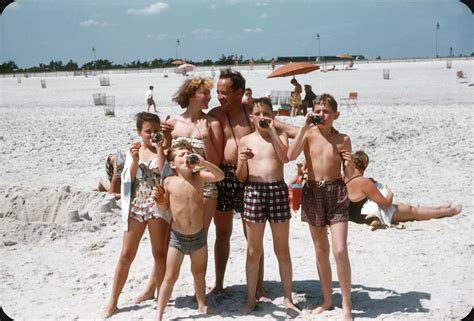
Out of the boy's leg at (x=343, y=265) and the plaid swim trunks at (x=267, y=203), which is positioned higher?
the plaid swim trunks at (x=267, y=203)

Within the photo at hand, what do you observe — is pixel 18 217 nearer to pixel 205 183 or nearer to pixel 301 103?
pixel 205 183

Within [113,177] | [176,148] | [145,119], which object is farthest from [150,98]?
[176,148]

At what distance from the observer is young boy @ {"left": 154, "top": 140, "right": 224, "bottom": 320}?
436 centimetres

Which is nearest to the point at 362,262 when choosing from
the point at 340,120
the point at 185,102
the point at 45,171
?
the point at 185,102

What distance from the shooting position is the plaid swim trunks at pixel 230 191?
15.4 ft

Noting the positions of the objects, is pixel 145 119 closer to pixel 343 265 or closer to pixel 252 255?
pixel 252 255

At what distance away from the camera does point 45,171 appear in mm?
10625

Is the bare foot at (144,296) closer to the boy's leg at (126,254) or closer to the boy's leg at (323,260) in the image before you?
the boy's leg at (126,254)

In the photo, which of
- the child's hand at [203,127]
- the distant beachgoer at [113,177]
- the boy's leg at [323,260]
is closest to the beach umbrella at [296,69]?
the distant beachgoer at [113,177]

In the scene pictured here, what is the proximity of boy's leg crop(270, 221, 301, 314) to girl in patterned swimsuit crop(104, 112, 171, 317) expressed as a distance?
2.92ft

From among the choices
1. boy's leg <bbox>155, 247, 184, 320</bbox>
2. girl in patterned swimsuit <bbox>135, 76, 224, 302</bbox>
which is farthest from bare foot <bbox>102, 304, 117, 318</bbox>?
girl in patterned swimsuit <bbox>135, 76, 224, 302</bbox>

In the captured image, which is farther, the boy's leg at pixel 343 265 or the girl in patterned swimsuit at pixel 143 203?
the girl in patterned swimsuit at pixel 143 203

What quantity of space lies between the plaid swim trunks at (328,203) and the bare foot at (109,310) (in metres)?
1.83

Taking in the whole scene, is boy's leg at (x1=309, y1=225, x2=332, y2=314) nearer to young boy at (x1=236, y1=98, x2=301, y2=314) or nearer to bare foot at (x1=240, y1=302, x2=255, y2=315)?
young boy at (x1=236, y1=98, x2=301, y2=314)
